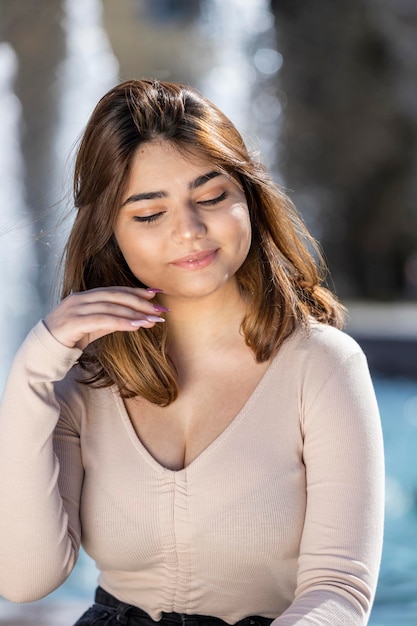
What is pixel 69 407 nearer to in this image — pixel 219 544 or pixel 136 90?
pixel 219 544

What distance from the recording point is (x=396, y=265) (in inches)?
387

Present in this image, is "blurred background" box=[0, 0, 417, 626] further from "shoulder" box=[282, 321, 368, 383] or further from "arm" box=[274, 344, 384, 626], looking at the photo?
"arm" box=[274, 344, 384, 626]

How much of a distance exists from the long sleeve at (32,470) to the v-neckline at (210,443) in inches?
6.1

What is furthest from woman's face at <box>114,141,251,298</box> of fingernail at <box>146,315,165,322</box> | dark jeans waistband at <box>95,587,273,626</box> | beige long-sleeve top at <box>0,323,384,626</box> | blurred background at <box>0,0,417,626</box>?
blurred background at <box>0,0,417,626</box>

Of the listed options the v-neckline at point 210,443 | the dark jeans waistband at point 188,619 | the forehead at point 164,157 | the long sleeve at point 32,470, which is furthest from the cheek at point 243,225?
the dark jeans waistband at point 188,619

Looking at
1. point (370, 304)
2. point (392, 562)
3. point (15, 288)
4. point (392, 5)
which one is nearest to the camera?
point (392, 562)

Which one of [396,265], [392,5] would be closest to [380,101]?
[392,5]

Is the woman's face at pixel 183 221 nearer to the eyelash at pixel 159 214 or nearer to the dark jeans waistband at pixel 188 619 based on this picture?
the eyelash at pixel 159 214

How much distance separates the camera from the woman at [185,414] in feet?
5.42

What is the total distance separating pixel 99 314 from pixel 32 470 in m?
0.29

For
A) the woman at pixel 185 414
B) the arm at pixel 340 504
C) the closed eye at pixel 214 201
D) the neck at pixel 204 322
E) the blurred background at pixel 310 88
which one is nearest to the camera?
the arm at pixel 340 504

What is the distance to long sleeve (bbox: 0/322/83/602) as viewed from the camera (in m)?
1.65

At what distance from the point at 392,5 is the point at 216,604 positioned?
8.71 metres

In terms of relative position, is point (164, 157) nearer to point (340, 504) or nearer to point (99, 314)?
point (99, 314)
